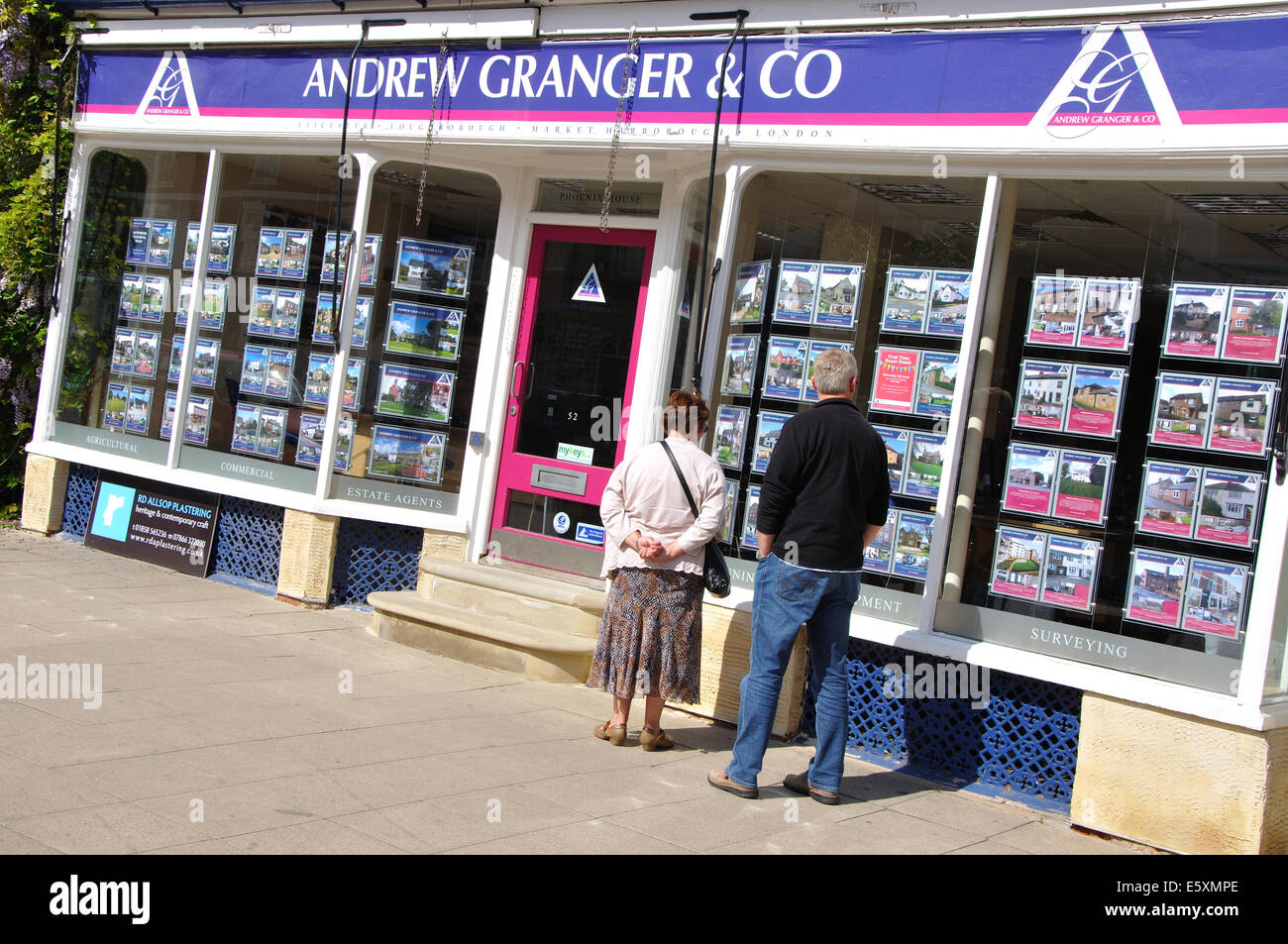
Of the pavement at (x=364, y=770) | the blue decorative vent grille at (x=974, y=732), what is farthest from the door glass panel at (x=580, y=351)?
the blue decorative vent grille at (x=974, y=732)

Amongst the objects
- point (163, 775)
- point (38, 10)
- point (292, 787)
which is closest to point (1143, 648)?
point (292, 787)

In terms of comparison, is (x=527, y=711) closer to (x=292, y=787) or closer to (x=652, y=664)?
(x=652, y=664)

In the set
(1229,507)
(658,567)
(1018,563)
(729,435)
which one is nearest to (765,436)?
(729,435)

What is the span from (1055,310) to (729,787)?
9.55 feet

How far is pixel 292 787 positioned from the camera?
477 cm

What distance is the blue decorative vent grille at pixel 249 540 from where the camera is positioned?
29.0 feet

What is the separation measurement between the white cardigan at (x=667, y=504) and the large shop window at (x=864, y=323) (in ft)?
3.46

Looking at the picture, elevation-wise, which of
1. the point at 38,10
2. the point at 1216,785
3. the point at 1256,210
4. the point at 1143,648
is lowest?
the point at 1216,785

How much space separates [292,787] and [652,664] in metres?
1.85

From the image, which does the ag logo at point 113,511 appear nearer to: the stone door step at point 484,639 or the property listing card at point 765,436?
the stone door step at point 484,639

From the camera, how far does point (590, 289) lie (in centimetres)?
792

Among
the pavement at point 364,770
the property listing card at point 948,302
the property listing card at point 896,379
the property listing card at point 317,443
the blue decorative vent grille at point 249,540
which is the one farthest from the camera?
the blue decorative vent grille at point 249,540

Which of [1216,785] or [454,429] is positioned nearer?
[1216,785]

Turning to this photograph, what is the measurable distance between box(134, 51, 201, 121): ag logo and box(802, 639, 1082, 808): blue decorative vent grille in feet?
22.4
